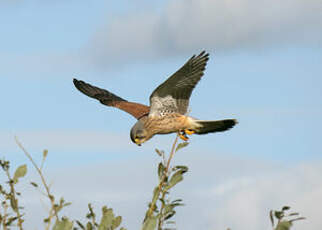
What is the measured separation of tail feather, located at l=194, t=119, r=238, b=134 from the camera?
780 centimetres

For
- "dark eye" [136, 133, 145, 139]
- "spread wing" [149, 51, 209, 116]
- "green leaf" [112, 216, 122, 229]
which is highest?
"spread wing" [149, 51, 209, 116]

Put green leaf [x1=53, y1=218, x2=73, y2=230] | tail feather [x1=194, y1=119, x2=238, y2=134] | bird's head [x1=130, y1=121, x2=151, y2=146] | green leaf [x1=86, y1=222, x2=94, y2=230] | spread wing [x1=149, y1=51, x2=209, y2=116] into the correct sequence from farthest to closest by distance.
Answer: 1. bird's head [x1=130, y1=121, x2=151, y2=146]
2. tail feather [x1=194, y1=119, x2=238, y2=134]
3. spread wing [x1=149, y1=51, x2=209, y2=116]
4. green leaf [x1=86, y1=222, x2=94, y2=230]
5. green leaf [x1=53, y1=218, x2=73, y2=230]

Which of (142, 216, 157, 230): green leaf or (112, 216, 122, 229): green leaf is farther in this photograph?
(112, 216, 122, 229): green leaf

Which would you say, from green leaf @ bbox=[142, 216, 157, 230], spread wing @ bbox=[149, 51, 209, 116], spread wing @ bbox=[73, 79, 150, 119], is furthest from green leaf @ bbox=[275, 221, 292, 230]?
spread wing @ bbox=[73, 79, 150, 119]

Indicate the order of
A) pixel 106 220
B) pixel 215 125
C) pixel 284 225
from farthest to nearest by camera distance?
pixel 215 125 → pixel 106 220 → pixel 284 225

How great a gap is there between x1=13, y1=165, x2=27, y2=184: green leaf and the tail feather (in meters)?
5.42

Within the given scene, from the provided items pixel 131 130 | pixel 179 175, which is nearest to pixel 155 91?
pixel 131 130

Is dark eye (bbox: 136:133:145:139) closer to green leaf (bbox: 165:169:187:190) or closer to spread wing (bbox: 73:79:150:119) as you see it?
spread wing (bbox: 73:79:150:119)

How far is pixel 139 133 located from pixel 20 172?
18.6 feet

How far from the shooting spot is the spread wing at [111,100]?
940cm

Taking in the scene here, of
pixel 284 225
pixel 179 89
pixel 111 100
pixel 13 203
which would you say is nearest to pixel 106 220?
pixel 13 203

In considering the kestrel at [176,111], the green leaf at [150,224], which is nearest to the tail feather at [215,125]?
the kestrel at [176,111]

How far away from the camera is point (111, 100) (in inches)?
414

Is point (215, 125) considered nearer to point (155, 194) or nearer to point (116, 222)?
point (155, 194)
